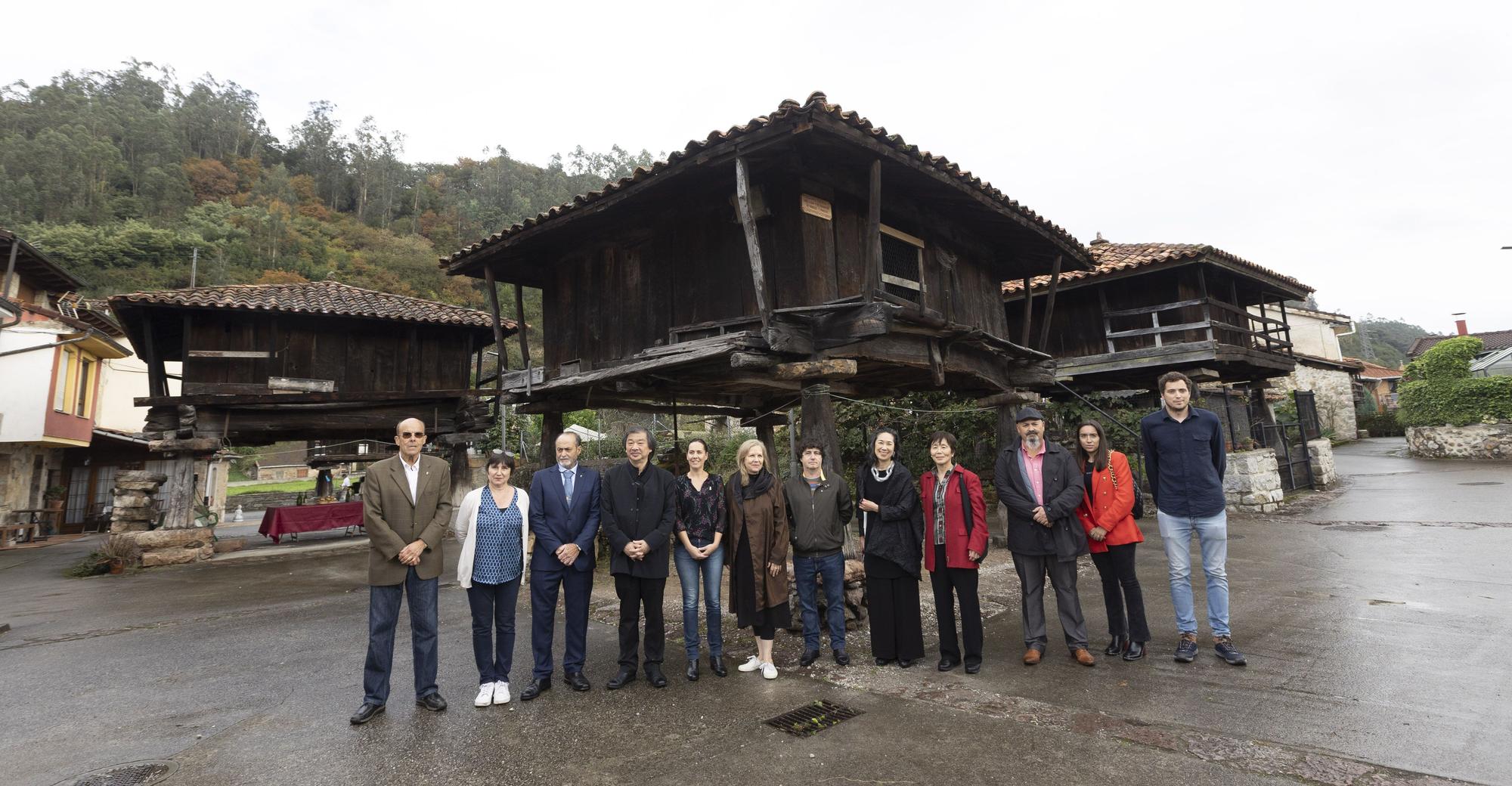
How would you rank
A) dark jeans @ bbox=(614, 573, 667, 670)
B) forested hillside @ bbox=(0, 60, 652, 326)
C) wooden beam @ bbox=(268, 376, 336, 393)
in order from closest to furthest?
dark jeans @ bbox=(614, 573, 667, 670), wooden beam @ bbox=(268, 376, 336, 393), forested hillside @ bbox=(0, 60, 652, 326)

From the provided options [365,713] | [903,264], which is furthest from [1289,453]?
[365,713]

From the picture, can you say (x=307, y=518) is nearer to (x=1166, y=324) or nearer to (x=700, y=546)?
(x=700, y=546)

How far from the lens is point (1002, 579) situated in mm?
7969

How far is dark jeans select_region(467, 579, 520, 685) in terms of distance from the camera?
13.9 feet

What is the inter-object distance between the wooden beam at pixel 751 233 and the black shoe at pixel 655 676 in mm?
3191

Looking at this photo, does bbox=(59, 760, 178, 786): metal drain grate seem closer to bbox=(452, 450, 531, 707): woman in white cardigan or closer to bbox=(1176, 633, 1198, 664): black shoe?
bbox=(452, 450, 531, 707): woman in white cardigan

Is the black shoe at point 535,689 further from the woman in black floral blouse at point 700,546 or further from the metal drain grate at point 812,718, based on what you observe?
the metal drain grate at point 812,718

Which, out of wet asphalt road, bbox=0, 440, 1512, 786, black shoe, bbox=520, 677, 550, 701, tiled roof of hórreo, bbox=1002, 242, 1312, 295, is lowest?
wet asphalt road, bbox=0, 440, 1512, 786

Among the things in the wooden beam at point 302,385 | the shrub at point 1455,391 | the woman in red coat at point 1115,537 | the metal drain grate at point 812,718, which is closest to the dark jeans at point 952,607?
the woman in red coat at point 1115,537

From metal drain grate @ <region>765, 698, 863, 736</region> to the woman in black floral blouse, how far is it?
896 millimetres

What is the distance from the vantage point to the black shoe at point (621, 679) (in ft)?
14.5

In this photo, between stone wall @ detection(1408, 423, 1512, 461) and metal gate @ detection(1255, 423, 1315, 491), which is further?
stone wall @ detection(1408, 423, 1512, 461)

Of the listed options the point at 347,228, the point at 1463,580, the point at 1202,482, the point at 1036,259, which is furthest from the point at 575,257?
the point at 347,228

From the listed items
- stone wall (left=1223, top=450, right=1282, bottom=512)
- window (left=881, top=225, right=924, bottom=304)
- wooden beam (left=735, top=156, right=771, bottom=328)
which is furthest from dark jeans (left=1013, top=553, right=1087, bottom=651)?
stone wall (left=1223, top=450, right=1282, bottom=512)
